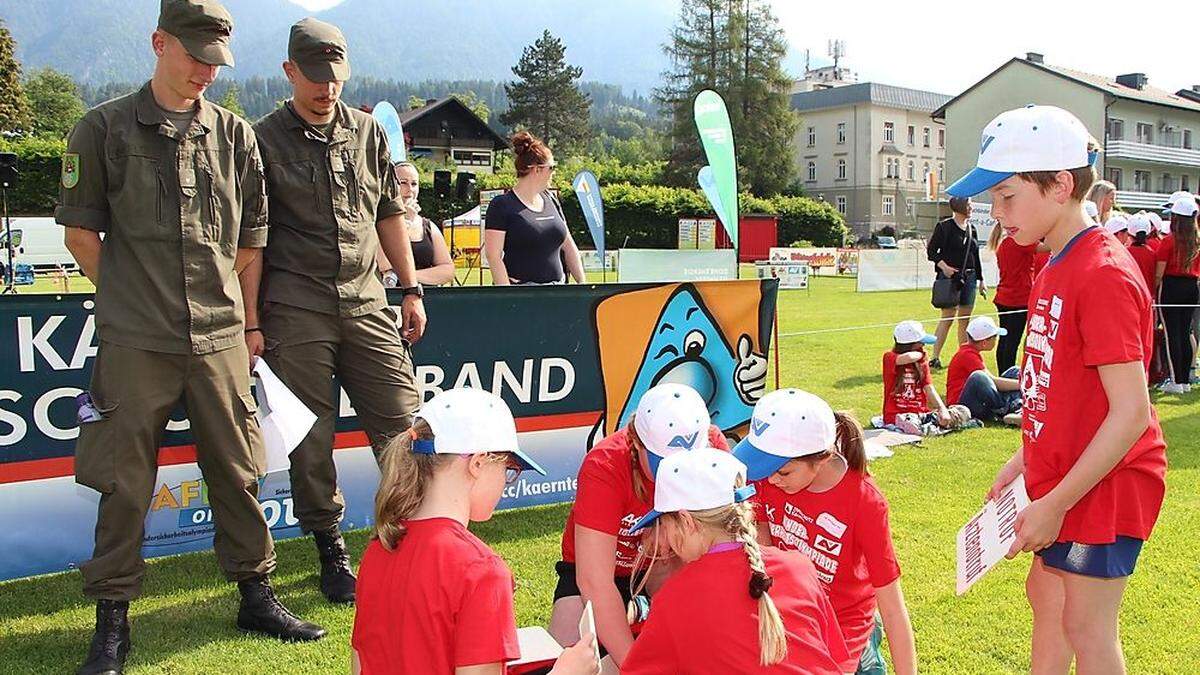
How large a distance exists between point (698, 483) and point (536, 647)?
2.93 ft

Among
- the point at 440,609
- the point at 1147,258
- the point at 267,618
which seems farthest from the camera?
the point at 1147,258

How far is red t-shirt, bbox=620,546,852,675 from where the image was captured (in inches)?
79.5

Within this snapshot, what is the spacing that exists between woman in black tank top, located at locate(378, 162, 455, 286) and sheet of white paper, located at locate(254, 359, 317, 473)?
1777 mm

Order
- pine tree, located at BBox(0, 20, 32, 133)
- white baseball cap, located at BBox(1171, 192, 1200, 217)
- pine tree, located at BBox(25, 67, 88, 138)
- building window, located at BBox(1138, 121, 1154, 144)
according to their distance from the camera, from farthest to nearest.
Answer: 1. pine tree, located at BBox(25, 67, 88, 138)
2. building window, located at BBox(1138, 121, 1154, 144)
3. pine tree, located at BBox(0, 20, 32, 133)
4. white baseball cap, located at BBox(1171, 192, 1200, 217)

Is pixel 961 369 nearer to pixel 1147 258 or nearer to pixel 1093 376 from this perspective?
pixel 1147 258

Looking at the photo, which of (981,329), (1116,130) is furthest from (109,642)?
(1116,130)

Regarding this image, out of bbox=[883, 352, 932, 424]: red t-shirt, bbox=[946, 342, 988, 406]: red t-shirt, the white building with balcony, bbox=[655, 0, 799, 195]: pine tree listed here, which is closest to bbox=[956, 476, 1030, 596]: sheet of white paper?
bbox=[883, 352, 932, 424]: red t-shirt

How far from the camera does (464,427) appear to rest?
2121mm

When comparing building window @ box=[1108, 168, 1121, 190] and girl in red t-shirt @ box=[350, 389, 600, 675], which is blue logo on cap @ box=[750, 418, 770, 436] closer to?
girl in red t-shirt @ box=[350, 389, 600, 675]

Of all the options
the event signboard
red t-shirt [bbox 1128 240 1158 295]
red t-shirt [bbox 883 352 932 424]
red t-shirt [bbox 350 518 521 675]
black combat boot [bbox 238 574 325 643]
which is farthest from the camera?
red t-shirt [bbox 1128 240 1158 295]

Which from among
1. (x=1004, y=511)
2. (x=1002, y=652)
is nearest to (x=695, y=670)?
(x=1004, y=511)

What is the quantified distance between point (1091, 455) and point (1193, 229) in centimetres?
765

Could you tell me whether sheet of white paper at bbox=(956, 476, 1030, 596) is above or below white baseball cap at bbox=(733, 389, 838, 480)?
below

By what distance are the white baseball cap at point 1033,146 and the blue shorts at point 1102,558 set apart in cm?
94
